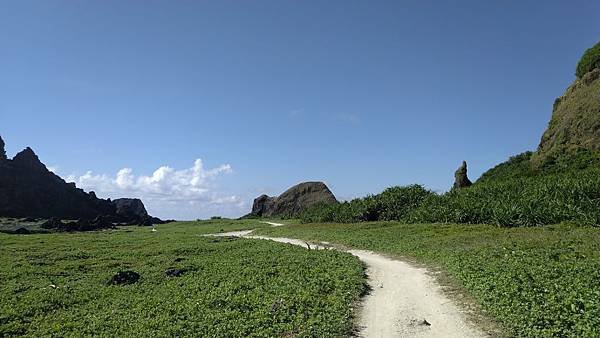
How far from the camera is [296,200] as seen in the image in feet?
282

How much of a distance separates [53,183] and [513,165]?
90465mm

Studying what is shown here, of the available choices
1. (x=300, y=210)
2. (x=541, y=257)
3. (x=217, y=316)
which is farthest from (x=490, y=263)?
(x=300, y=210)

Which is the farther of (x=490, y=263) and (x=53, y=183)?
(x=53, y=183)

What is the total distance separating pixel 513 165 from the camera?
5928cm

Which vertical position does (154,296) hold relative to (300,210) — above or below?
below

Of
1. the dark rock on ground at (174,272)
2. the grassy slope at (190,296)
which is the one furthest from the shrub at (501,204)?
the dark rock on ground at (174,272)

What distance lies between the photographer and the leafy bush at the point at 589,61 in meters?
58.9

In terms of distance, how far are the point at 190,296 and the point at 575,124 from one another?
163 ft

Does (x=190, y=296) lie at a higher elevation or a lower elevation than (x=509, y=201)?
lower

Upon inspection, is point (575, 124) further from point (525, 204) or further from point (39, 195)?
point (39, 195)

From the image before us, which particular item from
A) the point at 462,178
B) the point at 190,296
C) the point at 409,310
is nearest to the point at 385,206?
the point at 462,178

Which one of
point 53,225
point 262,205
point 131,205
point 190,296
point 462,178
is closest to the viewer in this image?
point 190,296

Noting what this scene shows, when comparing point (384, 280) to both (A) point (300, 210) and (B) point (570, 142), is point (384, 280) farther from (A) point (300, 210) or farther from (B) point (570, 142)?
(A) point (300, 210)

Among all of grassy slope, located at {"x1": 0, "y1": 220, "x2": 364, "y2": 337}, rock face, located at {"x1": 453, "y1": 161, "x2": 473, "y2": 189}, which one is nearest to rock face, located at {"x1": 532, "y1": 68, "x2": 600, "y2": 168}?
rock face, located at {"x1": 453, "y1": 161, "x2": 473, "y2": 189}
